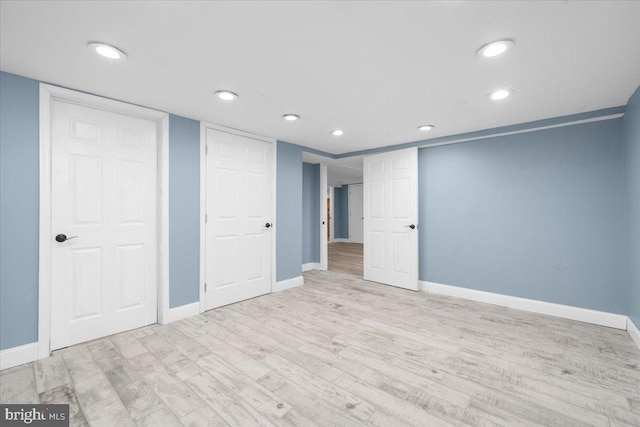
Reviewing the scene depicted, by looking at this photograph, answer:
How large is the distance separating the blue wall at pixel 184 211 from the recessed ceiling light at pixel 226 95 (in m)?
0.86

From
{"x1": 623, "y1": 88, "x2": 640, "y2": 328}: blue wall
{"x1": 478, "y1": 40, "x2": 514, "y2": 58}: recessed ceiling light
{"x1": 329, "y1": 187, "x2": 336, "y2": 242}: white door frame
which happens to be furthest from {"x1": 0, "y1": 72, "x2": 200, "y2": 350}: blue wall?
Result: {"x1": 329, "y1": 187, "x2": 336, "y2": 242}: white door frame

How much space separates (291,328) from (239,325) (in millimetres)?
583

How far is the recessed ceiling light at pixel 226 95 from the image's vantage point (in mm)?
2527

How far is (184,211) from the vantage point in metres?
3.19

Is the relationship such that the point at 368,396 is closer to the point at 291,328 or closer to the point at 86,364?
the point at 291,328

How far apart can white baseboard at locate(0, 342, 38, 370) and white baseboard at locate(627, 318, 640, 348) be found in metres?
5.29

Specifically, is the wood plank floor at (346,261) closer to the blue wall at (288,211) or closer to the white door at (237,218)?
the blue wall at (288,211)

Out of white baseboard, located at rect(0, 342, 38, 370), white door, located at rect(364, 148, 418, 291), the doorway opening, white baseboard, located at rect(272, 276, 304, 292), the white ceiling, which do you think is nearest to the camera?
the white ceiling

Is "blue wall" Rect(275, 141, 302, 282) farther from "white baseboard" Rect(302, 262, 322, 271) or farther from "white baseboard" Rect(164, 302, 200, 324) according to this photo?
"white baseboard" Rect(164, 302, 200, 324)

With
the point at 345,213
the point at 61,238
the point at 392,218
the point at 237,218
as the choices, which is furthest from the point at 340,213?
the point at 61,238

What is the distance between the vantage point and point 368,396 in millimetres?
1824

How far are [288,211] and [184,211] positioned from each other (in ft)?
5.38

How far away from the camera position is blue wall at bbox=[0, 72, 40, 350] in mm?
2137

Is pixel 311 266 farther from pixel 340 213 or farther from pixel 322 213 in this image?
pixel 340 213
